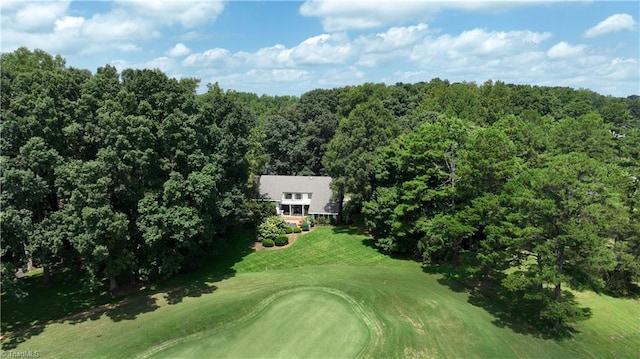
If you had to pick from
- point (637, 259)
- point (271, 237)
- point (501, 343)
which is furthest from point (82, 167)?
point (637, 259)

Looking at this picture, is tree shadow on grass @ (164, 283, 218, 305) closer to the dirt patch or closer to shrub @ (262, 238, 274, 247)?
the dirt patch

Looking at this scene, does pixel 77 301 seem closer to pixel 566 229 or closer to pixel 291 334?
pixel 291 334

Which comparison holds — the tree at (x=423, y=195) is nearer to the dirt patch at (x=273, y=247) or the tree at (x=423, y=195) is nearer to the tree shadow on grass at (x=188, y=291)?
the dirt patch at (x=273, y=247)

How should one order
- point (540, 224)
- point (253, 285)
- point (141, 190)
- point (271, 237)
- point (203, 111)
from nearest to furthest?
point (540, 224) < point (141, 190) < point (253, 285) < point (203, 111) < point (271, 237)

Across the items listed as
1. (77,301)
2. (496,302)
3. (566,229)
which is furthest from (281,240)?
(566,229)

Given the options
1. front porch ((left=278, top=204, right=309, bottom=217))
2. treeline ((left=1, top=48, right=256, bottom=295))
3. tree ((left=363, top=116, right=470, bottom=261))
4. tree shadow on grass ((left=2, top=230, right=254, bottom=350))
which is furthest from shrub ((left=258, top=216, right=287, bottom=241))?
front porch ((left=278, top=204, right=309, bottom=217))

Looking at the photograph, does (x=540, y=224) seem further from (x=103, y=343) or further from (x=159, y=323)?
(x=103, y=343)
